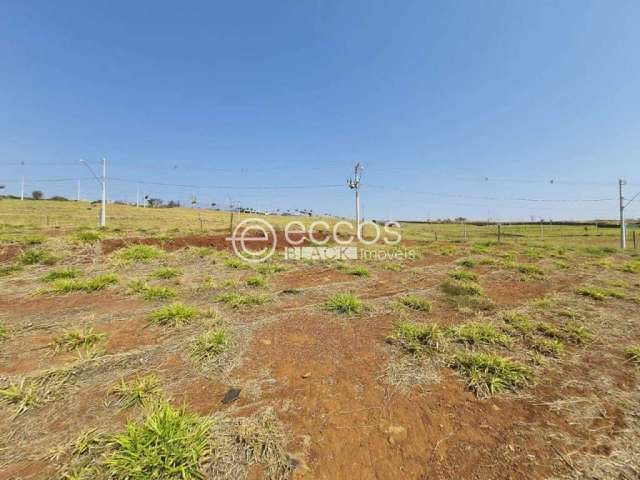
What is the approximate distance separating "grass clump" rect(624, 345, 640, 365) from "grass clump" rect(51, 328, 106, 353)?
22.3 feet

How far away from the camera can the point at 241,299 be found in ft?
16.0

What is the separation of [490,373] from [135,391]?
11.9ft

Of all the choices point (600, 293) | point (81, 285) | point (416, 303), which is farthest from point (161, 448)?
point (600, 293)

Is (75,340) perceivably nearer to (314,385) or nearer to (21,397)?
(21,397)

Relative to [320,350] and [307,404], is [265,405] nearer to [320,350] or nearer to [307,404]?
→ [307,404]

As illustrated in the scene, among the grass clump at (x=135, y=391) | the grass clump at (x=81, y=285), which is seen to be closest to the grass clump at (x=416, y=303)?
the grass clump at (x=135, y=391)

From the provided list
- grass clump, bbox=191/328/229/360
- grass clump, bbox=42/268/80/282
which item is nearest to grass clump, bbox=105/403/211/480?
grass clump, bbox=191/328/229/360

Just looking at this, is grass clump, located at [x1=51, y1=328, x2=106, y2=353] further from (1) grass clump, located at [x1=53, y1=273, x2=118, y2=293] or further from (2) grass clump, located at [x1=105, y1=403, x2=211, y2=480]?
(1) grass clump, located at [x1=53, y1=273, x2=118, y2=293]

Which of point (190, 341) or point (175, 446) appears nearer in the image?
point (175, 446)

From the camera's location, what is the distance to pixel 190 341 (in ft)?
11.0

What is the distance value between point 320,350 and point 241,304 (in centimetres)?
213

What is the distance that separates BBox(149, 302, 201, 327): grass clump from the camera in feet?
12.8

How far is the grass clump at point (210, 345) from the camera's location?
3.04 m

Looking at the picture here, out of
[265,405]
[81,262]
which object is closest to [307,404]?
[265,405]
